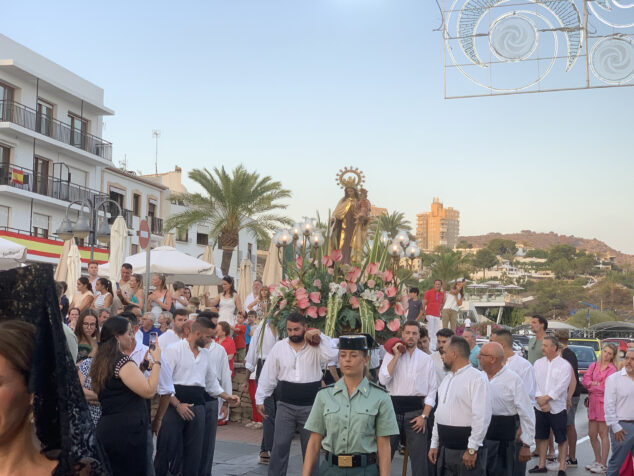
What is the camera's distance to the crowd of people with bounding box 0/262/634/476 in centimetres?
572

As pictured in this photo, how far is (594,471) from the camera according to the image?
11.6m

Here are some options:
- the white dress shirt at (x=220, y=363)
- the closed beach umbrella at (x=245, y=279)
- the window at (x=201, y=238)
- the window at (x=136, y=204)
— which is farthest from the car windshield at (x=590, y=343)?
the window at (x=201, y=238)

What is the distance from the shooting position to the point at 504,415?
8336 millimetres

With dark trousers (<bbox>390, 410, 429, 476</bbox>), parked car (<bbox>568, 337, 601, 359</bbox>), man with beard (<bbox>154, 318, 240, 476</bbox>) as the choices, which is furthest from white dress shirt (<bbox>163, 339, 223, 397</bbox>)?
parked car (<bbox>568, 337, 601, 359</bbox>)

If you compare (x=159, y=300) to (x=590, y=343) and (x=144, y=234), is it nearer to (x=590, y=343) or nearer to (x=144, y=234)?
(x=144, y=234)

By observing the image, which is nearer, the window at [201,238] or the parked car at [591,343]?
the parked car at [591,343]

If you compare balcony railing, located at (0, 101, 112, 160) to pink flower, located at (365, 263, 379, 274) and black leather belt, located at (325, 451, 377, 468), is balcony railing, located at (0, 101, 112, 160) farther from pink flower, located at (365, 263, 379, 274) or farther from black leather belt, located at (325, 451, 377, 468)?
black leather belt, located at (325, 451, 377, 468)

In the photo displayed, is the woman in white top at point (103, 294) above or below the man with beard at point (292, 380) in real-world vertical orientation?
above

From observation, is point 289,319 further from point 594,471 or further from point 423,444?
point 594,471

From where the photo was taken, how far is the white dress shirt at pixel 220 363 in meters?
9.20

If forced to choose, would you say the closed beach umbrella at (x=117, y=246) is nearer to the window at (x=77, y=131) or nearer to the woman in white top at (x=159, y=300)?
the woman in white top at (x=159, y=300)

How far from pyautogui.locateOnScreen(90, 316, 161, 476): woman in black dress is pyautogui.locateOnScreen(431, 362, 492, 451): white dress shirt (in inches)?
112

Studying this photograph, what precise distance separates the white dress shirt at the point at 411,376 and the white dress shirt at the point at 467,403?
1.83 meters

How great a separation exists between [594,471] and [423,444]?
11.8 feet
